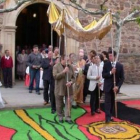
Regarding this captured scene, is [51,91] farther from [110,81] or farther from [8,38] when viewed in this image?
[8,38]

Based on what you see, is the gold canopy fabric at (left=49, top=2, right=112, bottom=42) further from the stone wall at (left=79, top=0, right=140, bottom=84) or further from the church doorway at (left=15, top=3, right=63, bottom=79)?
the church doorway at (left=15, top=3, right=63, bottom=79)

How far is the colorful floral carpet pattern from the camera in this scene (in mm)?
5648

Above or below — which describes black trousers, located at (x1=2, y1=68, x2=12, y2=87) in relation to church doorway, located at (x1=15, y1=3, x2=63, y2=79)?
below

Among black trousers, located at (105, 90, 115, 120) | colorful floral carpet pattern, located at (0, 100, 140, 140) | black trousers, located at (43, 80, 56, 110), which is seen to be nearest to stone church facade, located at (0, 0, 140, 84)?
black trousers, located at (43, 80, 56, 110)

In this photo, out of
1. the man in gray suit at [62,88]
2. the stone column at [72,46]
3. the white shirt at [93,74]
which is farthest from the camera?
the stone column at [72,46]

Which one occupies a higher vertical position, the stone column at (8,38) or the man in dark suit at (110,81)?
the stone column at (8,38)

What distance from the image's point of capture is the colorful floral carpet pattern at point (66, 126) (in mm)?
5648

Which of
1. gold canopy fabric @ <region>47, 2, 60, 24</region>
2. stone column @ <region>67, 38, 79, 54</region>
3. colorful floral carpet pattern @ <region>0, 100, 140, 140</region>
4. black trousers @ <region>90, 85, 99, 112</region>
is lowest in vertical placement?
colorful floral carpet pattern @ <region>0, 100, 140, 140</region>

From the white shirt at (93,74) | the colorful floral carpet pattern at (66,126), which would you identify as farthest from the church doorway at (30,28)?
the colorful floral carpet pattern at (66,126)

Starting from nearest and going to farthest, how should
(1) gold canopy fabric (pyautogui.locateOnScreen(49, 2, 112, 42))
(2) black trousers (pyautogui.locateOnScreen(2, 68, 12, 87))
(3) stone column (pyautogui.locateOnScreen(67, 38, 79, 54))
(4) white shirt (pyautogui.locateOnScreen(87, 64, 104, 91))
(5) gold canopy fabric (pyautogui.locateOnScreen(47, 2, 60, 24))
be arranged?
(1) gold canopy fabric (pyautogui.locateOnScreen(49, 2, 112, 42)) → (5) gold canopy fabric (pyautogui.locateOnScreen(47, 2, 60, 24)) → (4) white shirt (pyautogui.locateOnScreen(87, 64, 104, 91)) → (2) black trousers (pyautogui.locateOnScreen(2, 68, 12, 87)) → (3) stone column (pyautogui.locateOnScreen(67, 38, 79, 54))

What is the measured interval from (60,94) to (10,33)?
6.03 m

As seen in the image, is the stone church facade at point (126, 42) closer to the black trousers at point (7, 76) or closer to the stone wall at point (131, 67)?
the stone wall at point (131, 67)

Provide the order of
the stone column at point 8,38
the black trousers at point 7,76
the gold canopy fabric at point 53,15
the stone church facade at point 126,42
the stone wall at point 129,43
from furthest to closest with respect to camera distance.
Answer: the stone wall at point 129,43
the stone church facade at point 126,42
the stone column at point 8,38
the black trousers at point 7,76
the gold canopy fabric at point 53,15

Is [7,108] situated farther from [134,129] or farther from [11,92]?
[134,129]
